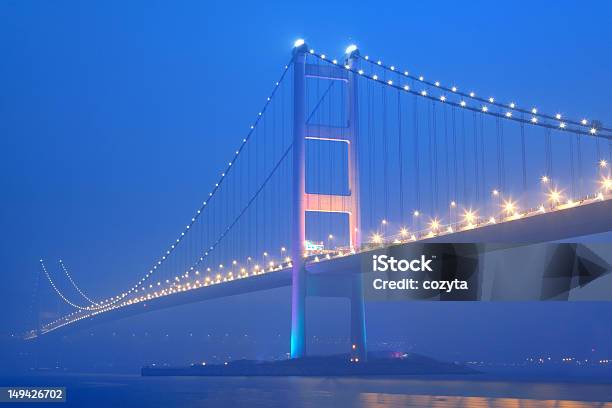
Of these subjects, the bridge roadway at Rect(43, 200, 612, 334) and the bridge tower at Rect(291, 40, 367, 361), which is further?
the bridge tower at Rect(291, 40, 367, 361)

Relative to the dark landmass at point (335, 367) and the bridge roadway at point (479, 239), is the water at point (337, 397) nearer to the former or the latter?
the bridge roadway at point (479, 239)

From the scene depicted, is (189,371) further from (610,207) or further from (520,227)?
(610,207)

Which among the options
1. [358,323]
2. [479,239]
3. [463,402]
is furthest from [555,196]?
[358,323]

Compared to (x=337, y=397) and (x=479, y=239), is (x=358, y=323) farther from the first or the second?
(x=337, y=397)

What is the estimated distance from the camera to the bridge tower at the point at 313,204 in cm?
4550

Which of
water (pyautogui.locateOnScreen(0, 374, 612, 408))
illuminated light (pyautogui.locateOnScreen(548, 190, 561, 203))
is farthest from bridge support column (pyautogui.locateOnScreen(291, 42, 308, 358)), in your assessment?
illuminated light (pyautogui.locateOnScreen(548, 190, 561, 203))

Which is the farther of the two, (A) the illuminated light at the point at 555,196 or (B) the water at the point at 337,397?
(A) the illuminated light at the point at 555,196

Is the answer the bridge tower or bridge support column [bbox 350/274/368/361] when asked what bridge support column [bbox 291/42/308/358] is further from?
bridge support column [bbox 350/274/368/361]

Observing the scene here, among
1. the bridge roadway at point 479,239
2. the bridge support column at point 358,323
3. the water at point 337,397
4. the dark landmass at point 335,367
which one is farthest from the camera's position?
the bridge support column at point 358,323

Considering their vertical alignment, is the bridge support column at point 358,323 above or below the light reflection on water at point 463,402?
above

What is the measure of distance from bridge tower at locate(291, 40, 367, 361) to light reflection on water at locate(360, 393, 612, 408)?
17997 mm

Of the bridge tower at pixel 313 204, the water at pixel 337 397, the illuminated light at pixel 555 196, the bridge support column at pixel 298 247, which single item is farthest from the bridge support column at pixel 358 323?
the illuminated light at pixel 555 196

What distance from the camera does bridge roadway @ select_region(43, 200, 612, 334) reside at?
29.1 m

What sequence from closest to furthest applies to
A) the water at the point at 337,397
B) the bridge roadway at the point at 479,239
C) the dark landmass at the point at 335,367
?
the water at the point at 337,397, the bridge roadway at the point at 479,239, the dark landmass at the point at 335,367
